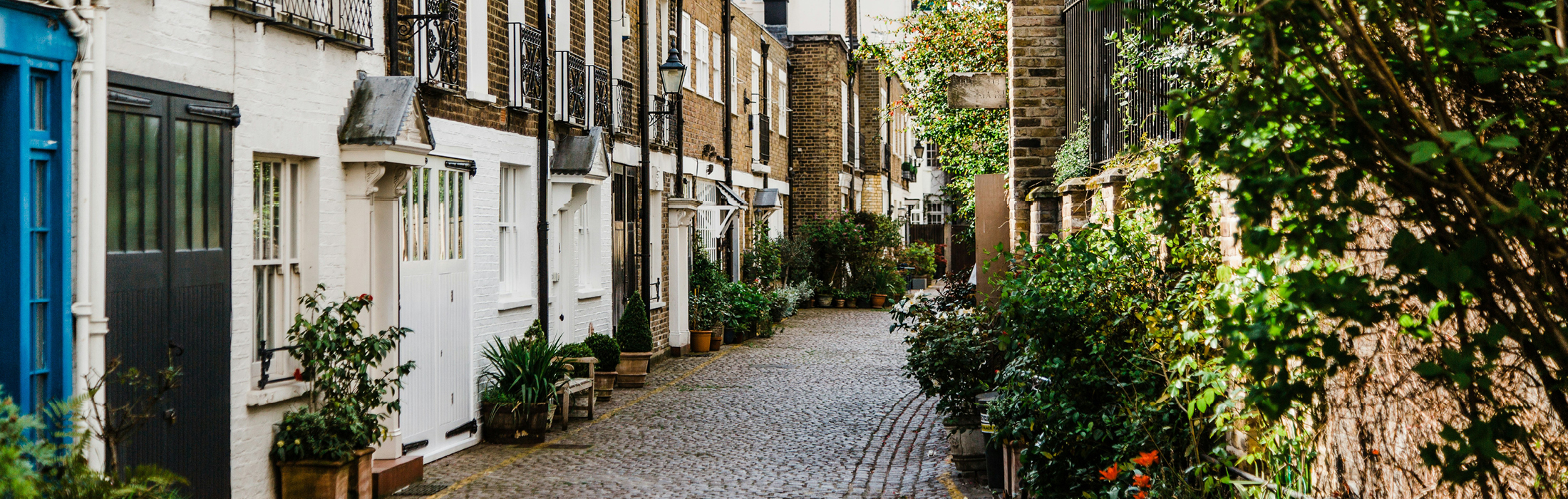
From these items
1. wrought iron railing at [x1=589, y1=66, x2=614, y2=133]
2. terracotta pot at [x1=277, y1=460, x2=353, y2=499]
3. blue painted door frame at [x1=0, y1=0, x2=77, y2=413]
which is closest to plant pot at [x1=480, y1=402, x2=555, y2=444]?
terracotta pot at [x1=277, y1=460, x2=353, y2=499]

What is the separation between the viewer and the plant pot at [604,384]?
12867 millimetres

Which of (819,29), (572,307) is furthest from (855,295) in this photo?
(572,307)

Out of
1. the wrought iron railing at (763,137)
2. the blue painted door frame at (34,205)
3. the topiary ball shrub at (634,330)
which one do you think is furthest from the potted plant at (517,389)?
the wrought iron railing at (763,137)

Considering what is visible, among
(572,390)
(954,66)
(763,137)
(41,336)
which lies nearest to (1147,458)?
(41,336)

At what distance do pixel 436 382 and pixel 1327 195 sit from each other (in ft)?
27.9

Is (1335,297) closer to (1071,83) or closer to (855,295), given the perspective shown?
(1071,83)

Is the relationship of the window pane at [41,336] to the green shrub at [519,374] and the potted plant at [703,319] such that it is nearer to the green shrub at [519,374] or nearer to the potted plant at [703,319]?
the green shrub at [519,374]

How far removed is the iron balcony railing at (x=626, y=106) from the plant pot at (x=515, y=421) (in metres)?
4.80

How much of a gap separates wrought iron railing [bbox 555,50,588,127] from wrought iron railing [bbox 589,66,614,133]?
54cm

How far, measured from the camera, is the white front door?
30.2 ft

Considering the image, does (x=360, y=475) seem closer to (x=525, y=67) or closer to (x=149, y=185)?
(x=149, y=185)

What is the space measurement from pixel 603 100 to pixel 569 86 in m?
1.28

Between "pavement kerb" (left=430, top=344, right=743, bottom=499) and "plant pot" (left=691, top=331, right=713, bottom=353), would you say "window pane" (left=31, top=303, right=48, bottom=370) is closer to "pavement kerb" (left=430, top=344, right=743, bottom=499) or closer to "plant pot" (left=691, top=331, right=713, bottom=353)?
"pavement kerb" (left=430, top=344, right=743, bottom=499)

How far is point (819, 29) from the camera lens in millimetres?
32688
